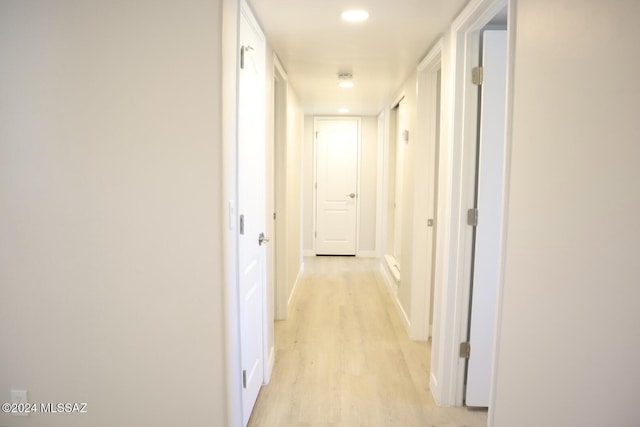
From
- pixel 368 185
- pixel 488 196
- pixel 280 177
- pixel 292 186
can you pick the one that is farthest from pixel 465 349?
pixel 368 185

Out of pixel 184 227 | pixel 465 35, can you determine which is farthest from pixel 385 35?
pixel 184 227

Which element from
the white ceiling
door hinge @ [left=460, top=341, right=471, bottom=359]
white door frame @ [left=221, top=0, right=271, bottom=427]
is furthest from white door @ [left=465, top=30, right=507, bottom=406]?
white door frame @ [left=221, top=0, right=271, bottom=427]

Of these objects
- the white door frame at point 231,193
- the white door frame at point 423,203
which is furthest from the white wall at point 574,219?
the white door frame at point 423,203

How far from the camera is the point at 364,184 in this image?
6.38m

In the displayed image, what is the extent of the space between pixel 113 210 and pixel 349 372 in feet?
6.07

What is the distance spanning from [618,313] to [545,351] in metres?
0.33

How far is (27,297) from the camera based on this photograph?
175 cm

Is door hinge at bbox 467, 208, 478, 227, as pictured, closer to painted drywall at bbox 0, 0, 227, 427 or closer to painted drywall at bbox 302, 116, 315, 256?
painted drywall at bbox 0, 0, 227, 427

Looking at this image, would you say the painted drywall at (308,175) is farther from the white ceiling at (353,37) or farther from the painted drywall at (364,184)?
the white ceiling at (353,37)

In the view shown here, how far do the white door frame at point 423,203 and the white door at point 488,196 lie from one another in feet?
3.19

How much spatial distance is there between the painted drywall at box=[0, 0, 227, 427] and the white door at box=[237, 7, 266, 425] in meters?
0.26

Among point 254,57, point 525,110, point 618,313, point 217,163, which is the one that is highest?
point 254,57

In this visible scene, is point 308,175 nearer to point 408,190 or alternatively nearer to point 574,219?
point 408,190

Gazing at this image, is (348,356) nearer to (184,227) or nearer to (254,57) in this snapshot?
(184,227)
